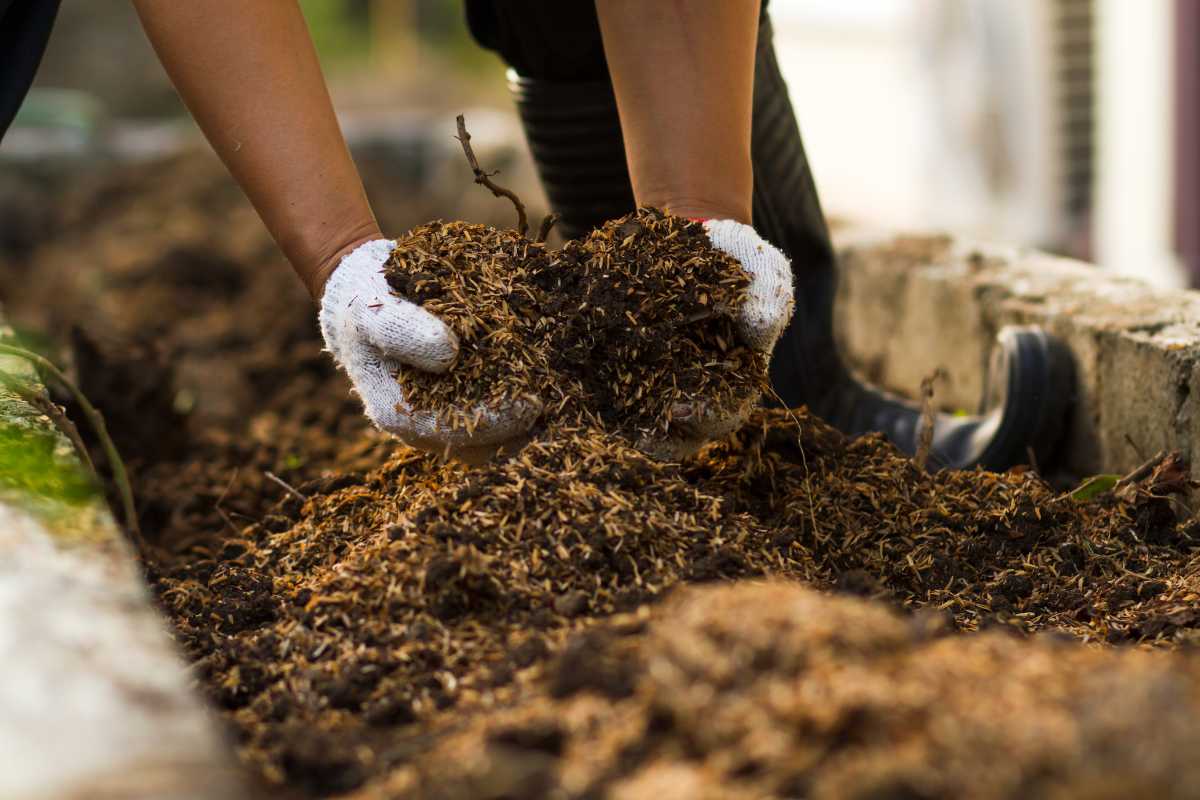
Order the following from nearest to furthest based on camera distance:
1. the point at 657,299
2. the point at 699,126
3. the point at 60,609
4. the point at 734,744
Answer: the point at 734,744 → the point at 60,609 → the point at 657,299 → the point at 699,126

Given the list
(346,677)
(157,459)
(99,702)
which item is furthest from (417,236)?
(157,459)

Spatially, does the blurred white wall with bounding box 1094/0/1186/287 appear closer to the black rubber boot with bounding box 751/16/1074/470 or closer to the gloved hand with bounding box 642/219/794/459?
the black rubber boot with bounding box 751/16/1074/470

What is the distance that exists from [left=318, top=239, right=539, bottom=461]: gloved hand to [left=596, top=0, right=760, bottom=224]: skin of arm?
1.33ft

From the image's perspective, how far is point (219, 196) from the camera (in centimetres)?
616

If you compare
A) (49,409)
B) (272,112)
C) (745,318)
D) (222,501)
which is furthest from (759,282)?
(222,501)

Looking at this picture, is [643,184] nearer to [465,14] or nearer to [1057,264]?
[465,14]

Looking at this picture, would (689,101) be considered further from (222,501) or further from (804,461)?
(222,501)

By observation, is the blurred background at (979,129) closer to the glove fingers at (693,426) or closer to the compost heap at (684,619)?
the compost heap at (684,619)

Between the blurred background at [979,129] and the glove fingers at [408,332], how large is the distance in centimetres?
273

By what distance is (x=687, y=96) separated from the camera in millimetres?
1764

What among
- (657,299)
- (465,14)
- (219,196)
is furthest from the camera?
(219,196)

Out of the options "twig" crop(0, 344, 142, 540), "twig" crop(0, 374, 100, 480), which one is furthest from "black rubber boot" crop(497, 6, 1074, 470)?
"twig" crop(0, 374, 100, 480)

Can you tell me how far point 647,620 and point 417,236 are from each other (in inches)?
27.5

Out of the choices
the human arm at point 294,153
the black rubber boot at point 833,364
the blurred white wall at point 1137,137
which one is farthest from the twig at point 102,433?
the blurred white wall at point 1137,137
